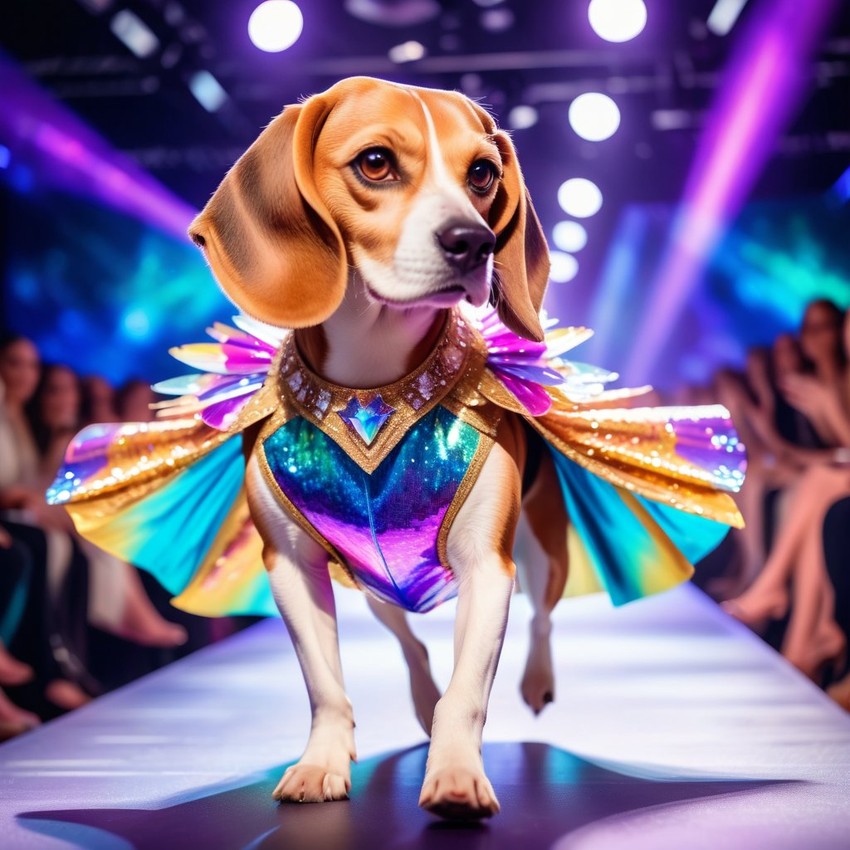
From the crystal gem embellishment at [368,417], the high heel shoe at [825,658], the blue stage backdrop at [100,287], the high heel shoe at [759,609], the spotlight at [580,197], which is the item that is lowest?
the high heel shoe at [825,658]

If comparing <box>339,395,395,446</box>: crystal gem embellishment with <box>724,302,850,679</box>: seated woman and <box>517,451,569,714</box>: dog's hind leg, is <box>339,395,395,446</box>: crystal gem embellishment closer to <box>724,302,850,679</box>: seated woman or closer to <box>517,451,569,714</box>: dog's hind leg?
<box>517,451,569,714</box>: dog's hind leg

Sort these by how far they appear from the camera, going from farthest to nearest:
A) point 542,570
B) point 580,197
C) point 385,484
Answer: point 580,197, point 542,570, point 385,484

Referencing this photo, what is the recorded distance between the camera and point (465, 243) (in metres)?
1.38

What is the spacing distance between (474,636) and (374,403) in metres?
0.36

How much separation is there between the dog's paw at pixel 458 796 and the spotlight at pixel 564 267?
5278 mm

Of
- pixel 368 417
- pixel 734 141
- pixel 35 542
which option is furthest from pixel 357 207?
pixel 734 141

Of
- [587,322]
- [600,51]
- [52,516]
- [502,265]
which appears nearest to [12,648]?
[52,516]

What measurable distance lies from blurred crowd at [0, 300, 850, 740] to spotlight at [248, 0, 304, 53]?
1494 millimetres

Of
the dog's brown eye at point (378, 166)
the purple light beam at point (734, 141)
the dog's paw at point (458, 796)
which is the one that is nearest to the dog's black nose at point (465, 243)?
the dog's brown eye at point (378, 166)

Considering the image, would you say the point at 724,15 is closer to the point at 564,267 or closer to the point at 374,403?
the point at 564,267

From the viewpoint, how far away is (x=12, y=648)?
3912mm

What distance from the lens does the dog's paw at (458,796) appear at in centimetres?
132

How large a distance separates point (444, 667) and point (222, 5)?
257cm

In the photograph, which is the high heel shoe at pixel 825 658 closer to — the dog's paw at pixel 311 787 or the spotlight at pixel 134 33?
the dog's paw at pixel 311 787
